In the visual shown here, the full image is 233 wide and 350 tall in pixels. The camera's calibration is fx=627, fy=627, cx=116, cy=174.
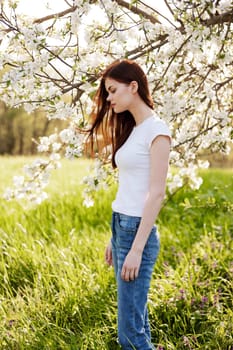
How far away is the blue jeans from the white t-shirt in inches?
2.3

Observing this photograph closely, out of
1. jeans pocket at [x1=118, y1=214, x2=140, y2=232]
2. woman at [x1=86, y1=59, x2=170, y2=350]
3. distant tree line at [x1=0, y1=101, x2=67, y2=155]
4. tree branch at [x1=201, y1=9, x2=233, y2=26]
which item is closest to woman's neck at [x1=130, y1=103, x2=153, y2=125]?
woman at [x1=86, y1=59, x2=170, y2=350]

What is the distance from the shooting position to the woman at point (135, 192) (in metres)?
2.69

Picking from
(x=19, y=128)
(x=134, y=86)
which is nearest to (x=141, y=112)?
(x=134, y=86)

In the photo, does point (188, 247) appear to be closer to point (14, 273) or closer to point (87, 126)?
point (14, 273)

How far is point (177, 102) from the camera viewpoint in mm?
3545

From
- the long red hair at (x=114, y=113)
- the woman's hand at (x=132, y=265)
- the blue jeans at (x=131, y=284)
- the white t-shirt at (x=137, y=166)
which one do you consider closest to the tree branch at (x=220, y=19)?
the long red hair at (x=114, y=113)

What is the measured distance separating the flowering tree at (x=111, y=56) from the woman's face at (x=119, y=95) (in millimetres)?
518

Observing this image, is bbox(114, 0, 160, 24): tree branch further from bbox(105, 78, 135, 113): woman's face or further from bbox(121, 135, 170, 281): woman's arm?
bbox(121, 135, 170, 281): woman's arm

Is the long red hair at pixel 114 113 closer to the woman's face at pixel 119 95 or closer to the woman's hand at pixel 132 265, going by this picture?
the woman's face at pixel 119 95

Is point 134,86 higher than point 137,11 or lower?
lower

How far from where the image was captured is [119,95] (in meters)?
2.85

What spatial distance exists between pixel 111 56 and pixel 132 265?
4.79 feet

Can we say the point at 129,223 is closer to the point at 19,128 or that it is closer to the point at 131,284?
the point at 131,284

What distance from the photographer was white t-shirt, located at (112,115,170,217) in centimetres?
275
